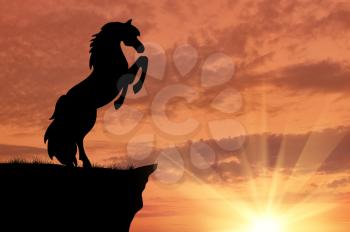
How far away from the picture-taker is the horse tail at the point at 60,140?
529 inches

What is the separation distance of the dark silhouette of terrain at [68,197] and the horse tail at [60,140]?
1.11 ft

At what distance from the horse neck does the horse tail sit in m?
1.23

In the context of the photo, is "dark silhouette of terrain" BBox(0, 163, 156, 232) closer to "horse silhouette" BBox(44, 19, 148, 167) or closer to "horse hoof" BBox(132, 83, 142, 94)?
"horse silhouette" BBox(44, 19, 148, 167)

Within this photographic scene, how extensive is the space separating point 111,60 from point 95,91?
0.92 meters

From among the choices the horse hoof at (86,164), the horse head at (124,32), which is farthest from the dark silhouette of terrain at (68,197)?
the horse head at (124,32)

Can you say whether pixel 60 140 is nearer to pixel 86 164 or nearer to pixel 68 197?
pixel 86 164

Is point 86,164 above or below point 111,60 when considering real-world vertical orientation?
below

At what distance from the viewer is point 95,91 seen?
44.1 ft

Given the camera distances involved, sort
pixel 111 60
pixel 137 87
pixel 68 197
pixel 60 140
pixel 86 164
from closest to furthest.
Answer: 1. pixel 68 197
2. pixel 86 164
3. pixel 60 140
4. pixel 111 60
5. pixel 137 87

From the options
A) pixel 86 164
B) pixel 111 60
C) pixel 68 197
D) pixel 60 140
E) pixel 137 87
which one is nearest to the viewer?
pixel 68 197

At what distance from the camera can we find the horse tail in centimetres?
1345

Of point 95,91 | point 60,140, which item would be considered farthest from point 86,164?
point 95,91

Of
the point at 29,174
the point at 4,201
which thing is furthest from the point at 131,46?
the point at 4,201

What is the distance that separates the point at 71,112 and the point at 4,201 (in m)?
2.75
